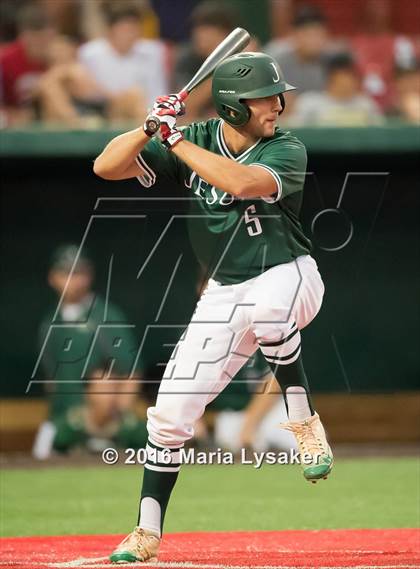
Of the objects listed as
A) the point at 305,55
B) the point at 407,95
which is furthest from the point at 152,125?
the point at 407,95

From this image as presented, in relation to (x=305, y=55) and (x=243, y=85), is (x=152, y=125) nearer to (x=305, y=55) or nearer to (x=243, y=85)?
(x=243, y=85)

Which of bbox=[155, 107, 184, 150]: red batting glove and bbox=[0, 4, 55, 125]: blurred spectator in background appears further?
bbox=[0, 4, 55, 125]: blurred spectator in background

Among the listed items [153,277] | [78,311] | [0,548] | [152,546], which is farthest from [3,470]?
[152,546]

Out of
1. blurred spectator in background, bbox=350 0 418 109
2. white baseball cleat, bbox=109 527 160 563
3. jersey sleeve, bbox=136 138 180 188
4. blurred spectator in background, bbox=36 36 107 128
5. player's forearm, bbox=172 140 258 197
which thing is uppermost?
player's forearm, bbox=172 140 258 197

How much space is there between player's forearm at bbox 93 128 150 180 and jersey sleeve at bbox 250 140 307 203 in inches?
17.9

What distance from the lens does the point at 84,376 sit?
9.25m

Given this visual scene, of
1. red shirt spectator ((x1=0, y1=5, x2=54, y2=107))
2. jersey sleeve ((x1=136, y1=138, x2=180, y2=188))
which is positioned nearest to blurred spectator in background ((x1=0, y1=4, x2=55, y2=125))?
red shirt spectator ((x1=0, y1=5, x2=54, y2=107))

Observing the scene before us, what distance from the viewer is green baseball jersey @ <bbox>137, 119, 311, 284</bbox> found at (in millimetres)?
4867

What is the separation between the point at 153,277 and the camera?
966 centimetres

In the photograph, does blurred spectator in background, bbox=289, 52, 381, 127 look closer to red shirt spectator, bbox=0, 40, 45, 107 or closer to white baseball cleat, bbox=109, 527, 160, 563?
red shirt spectator, bbox=0, 40, 45, 107

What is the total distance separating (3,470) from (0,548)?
300 centimetres

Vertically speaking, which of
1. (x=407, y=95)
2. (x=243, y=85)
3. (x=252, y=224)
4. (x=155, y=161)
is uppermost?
(x=243, y=85)

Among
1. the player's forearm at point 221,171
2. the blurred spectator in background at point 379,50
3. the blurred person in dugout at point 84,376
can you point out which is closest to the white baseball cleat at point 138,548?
the player's forearm at point 221,171

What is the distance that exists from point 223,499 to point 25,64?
3.80m
